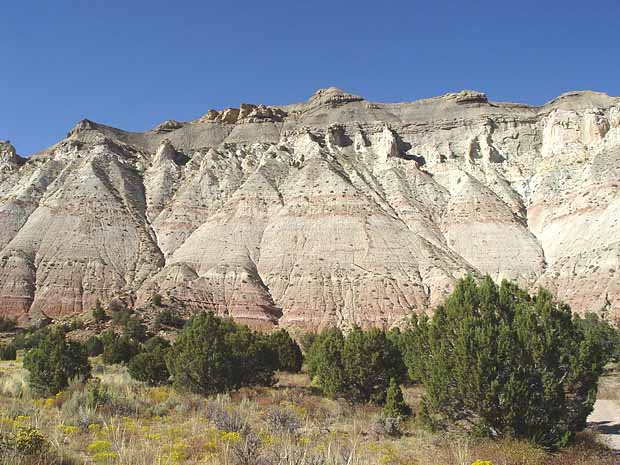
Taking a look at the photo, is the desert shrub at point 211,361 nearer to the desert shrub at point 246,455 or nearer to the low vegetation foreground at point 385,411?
the low vegetation foreground at point 385,411

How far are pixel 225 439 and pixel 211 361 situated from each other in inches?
339

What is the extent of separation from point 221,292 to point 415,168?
121ft

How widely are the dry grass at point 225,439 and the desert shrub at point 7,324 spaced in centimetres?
4109

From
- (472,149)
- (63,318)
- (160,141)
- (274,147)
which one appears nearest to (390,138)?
(472,149)

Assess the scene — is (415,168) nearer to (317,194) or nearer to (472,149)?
(472,149)

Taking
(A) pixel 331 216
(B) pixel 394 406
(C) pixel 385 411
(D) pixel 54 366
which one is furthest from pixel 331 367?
(A) pixel 331 216

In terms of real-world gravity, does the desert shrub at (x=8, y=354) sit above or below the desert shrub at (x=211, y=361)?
below

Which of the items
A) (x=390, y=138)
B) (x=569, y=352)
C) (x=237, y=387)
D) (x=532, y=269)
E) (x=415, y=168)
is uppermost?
(x=390, y=138)

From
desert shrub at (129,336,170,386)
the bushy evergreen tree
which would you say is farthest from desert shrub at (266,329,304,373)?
the bushy evergreen tree

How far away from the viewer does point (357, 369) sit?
1892cm

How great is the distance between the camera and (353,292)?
54219 millimetres

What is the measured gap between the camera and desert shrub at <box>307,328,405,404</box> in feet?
62.0

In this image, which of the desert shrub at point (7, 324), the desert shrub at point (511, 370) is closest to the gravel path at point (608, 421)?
the desert shrub at point (511, 370)

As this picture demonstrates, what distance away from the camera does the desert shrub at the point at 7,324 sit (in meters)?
50.9
